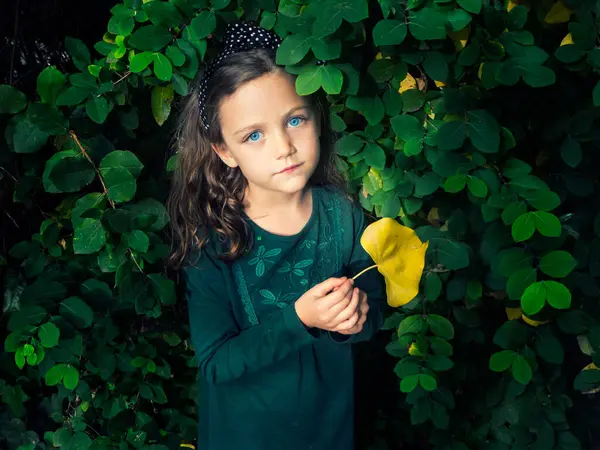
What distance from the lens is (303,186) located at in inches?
50.2

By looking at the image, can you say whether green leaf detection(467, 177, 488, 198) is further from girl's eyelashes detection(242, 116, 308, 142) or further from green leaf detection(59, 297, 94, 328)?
green leaf detection(59, 297, 94, 328)

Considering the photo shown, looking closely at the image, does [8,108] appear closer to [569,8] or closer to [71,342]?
[71,342]

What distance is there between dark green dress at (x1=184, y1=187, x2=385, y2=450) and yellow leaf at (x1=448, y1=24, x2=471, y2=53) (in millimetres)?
320

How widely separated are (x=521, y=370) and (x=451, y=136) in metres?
0.46

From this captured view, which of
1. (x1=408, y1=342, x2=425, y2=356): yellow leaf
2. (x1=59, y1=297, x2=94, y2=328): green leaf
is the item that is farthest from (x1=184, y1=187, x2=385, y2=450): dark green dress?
(x1=59, y1=297, x2=94, y2=328): green leaf

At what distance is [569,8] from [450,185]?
1.25 feet

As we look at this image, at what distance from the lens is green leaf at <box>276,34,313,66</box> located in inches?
47.1

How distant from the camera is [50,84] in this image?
1.36 m

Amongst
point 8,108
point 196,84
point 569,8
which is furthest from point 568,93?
point 8,108

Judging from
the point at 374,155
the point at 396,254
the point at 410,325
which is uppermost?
the point at 374,155

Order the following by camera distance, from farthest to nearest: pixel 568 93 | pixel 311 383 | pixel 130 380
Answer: pixel 130 380
pixel 568 93
pixel 311 383

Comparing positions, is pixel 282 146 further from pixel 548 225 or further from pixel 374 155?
pixel 548 225

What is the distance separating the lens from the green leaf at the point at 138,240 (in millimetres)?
1365

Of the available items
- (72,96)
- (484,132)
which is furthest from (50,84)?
(484,132)
